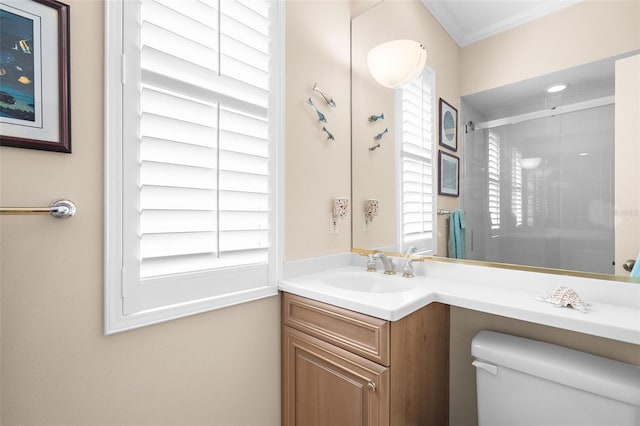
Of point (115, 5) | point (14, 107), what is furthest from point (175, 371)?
point (115, 5)

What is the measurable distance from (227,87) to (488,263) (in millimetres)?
1308

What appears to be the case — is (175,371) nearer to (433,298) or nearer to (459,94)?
(433,298)

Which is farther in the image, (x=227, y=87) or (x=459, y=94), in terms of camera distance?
(x=459, y=94)

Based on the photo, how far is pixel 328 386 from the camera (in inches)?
46.7

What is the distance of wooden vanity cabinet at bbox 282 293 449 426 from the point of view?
1.02 m

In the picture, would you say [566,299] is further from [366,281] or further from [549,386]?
[366,281]

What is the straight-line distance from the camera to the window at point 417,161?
149 centimetres

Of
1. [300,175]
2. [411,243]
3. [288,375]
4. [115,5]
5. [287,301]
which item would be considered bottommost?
[288,375]

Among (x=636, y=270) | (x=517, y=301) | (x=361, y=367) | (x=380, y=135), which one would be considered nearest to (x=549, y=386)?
(x=517, y=301)

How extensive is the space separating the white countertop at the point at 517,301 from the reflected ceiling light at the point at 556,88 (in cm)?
70

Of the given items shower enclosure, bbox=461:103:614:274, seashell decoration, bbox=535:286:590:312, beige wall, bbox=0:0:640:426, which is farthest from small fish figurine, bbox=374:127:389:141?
seashell decoration, bbox=535:286:590:312

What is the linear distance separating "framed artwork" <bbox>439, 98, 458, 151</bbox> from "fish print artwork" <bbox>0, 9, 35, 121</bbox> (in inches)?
58.9

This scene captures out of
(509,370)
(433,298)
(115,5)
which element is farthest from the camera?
(433,298)

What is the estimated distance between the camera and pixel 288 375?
136cm
